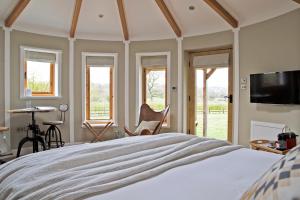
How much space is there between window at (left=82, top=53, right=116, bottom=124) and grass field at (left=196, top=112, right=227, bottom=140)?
1.90 meters

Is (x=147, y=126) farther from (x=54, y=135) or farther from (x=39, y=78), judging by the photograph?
(x=39, y=78)

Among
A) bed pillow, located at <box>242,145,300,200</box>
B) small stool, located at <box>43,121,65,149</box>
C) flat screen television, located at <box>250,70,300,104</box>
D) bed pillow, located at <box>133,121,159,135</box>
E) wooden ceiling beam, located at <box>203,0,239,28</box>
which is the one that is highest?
wooden ceiling beam, located at <box>203,0,239,28</box>

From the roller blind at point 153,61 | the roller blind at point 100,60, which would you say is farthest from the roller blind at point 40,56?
the roller blind at point 153,61

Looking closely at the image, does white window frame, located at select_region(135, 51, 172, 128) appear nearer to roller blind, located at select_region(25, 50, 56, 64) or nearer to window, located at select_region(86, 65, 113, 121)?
window, located at select_region(86, 65, 113, 121)

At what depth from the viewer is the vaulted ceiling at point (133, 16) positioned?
13.1 ft

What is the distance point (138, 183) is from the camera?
1117mm

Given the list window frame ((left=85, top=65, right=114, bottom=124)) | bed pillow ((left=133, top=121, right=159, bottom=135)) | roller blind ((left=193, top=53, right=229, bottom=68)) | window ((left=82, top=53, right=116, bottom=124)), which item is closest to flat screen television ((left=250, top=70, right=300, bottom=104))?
roller blind ((left=193, top=53, right=229, bottom=68))

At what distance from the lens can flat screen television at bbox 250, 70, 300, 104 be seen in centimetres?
329

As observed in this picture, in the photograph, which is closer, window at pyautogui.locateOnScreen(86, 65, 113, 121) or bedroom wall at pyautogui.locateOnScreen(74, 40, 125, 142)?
bedroom wall at pyautogui.locateOnScreen(74, 40, 125, 142)

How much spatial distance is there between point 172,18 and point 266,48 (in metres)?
1.81

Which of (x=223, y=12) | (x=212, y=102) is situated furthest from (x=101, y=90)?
(x=223, y=12)

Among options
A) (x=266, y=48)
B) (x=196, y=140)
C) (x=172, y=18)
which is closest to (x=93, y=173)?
(x=196, y=140)

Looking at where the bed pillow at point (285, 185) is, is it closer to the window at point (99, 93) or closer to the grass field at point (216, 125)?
the grass field at point (216, 125)

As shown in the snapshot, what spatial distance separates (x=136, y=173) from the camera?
4.03 feet
